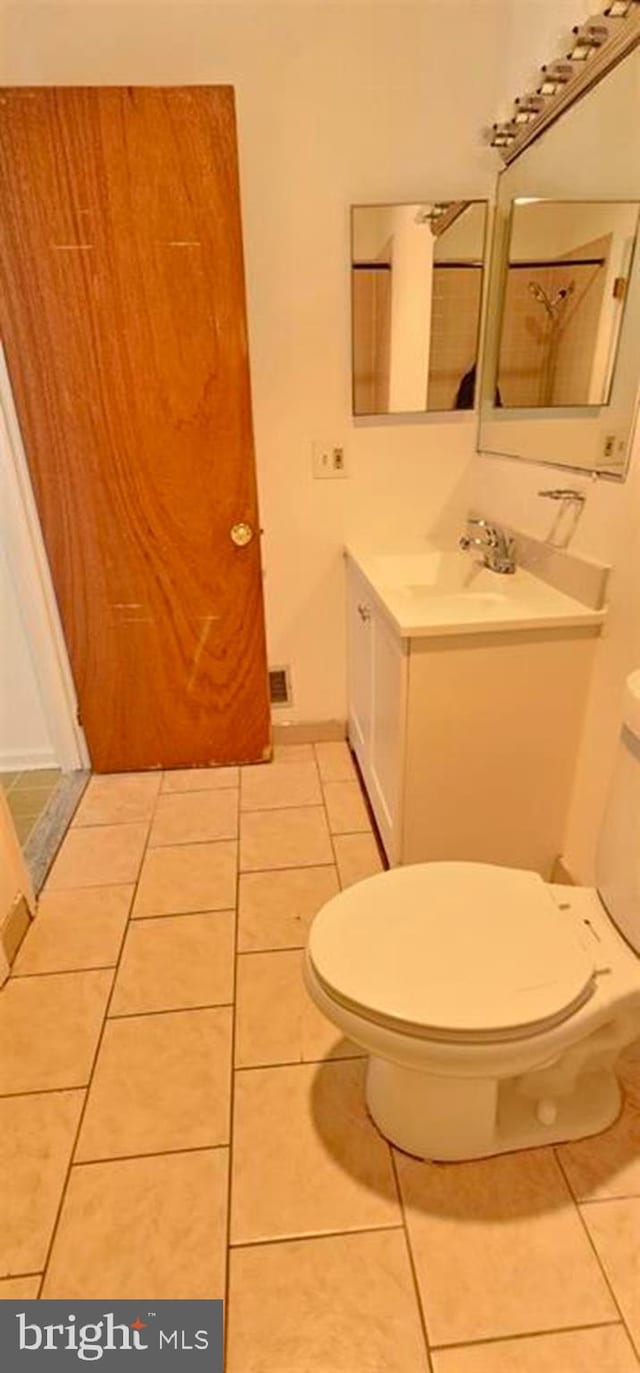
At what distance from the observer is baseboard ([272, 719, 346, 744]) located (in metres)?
2.49

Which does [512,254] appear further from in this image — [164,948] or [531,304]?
[164,948]

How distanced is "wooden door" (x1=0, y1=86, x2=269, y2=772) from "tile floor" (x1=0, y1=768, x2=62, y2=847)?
0.71ft

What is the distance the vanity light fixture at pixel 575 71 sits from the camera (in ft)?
3.95

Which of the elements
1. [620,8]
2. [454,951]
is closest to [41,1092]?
[454,951]

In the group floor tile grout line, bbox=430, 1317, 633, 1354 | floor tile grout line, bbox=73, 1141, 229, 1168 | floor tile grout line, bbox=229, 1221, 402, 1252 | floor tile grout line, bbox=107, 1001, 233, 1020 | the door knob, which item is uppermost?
the door knob

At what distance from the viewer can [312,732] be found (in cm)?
250

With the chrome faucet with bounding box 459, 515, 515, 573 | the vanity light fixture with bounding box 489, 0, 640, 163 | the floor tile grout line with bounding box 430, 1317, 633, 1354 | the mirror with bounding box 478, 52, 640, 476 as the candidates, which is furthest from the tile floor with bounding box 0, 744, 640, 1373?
the vanity light fixture with bounding box 489, 0, 640, 163

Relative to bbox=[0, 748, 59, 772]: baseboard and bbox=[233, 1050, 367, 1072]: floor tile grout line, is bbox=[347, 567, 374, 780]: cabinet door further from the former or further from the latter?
bbox=[0, 748, 59, 772]: baseboard

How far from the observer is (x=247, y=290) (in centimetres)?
190

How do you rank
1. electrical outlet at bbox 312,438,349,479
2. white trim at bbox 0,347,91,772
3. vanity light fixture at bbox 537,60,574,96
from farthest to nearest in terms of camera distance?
electrical outlet at bbox 312,438,349,479 → white trim at bbox 0,347,91,772 → vanity light fixture at bbox 537,60,574,96

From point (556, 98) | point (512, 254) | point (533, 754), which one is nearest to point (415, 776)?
point (533, 754)

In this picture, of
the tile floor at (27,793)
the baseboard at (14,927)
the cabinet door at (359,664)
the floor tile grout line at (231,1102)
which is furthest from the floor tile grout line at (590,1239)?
the tile floor at (27,793)

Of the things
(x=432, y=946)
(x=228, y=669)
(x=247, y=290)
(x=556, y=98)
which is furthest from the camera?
(x=228, y=669)

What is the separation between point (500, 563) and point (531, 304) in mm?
690
